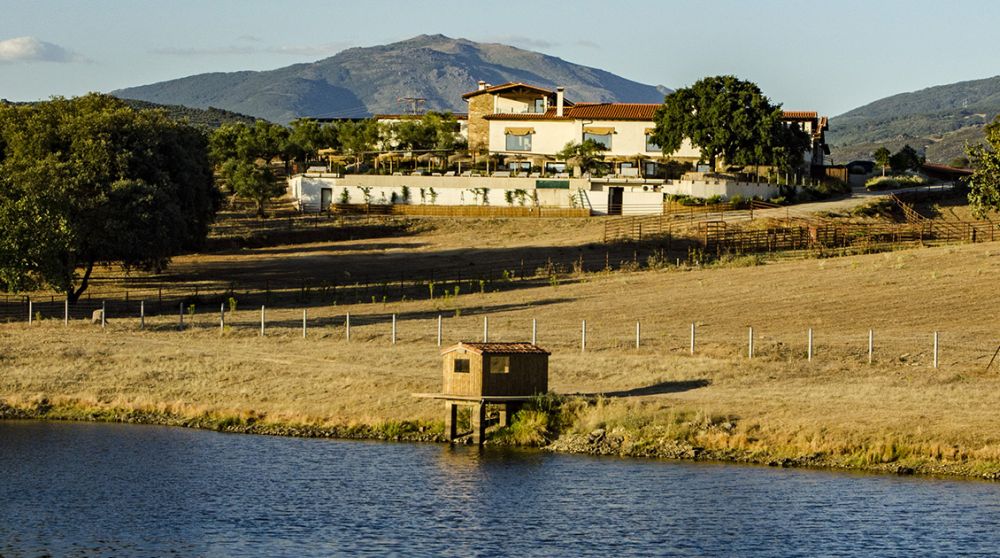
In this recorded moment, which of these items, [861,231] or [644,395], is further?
[861,231]

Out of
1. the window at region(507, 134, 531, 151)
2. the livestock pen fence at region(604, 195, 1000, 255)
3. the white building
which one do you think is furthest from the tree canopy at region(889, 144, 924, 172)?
the livestock pen fence at region(604, 195, 1000, 255)

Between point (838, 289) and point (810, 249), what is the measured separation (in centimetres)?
1829

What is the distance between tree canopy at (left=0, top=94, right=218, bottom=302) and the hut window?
34545mm

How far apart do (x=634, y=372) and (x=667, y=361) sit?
2.52m

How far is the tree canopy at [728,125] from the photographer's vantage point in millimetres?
128250

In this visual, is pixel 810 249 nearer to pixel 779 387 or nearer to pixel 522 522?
pixel 779 387

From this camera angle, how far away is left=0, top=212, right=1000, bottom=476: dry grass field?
54.2 meters

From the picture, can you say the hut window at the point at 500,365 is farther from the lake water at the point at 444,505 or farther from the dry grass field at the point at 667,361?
the lake water at the point at 444,505

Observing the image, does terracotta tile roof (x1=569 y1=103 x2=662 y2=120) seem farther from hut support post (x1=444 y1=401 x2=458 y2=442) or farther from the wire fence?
hut support post (x1=444 y1=401 x2=458 y2=442)

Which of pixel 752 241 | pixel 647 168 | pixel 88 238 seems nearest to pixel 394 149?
pixel 647 168

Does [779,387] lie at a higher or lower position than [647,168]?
lower

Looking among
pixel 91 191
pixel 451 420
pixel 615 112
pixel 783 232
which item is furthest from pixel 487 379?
pixel 615 112

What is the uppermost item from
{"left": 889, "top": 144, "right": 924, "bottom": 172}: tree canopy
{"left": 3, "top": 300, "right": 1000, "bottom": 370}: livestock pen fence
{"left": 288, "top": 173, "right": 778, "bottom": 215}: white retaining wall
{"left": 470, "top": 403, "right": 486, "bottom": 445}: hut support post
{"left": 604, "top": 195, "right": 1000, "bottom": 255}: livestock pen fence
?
{"left": 889, "top": 144, "right": 924, "bottom": 172}: tree canopy

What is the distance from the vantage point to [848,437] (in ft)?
174
